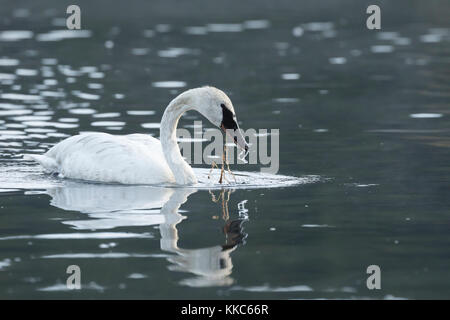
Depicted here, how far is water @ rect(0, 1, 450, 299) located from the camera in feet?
32.3

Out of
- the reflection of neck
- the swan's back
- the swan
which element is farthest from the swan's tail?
the reflection of neck

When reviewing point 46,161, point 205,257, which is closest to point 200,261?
point 205,257

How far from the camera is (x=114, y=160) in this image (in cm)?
1457

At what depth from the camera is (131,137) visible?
15.4 m

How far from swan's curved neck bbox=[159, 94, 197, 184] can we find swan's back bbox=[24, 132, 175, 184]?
0.18m

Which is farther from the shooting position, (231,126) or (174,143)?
(174,143)

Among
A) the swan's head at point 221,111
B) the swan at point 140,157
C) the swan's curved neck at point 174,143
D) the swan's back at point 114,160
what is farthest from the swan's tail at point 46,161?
the swan's head at point 221,111

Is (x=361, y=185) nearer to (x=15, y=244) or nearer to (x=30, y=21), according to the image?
(x=15, y=244)

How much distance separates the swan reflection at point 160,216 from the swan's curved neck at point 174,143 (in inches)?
9.7

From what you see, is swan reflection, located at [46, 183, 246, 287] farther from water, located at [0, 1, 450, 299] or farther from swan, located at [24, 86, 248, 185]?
swan, located at [24, 86, 248, 185]

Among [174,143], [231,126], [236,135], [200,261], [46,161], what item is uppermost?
[231,126]

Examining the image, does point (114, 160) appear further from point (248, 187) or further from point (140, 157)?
point (248, 187)

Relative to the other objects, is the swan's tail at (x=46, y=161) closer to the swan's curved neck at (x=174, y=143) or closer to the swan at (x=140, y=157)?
the swan at (x=140, y=157)
